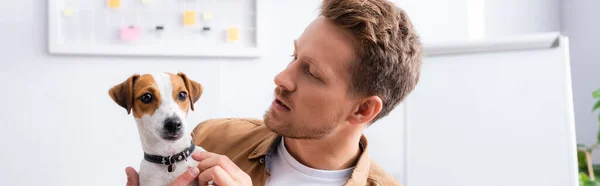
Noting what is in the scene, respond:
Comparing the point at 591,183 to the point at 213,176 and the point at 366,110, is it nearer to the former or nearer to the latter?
the point at 366,110

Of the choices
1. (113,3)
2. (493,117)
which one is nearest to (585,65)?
(493,117)

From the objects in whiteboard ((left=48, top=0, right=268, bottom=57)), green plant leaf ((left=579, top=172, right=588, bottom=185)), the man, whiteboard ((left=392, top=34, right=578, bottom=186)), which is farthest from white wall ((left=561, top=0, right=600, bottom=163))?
the man

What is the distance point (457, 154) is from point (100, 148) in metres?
1.37

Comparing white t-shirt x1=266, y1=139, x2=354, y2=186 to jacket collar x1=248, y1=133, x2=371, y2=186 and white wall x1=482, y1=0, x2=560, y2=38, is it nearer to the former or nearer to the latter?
jacket collar x1=248, y1=133, x2=371, y2=186

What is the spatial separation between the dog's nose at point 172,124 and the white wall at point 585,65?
7.09ft

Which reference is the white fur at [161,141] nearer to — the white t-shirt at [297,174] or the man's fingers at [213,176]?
the man's fingers at [213,176]

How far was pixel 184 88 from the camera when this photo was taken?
3.68 feet

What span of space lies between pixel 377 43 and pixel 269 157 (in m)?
0.36

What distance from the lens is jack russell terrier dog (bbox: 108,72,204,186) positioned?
1055 millimetres

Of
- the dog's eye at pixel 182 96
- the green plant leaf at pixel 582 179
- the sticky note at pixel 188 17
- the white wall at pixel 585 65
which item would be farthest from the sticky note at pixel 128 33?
the white wall at pixel 585 65

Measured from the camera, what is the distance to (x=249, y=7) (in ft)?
8.33

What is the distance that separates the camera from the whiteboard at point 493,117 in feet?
6.84

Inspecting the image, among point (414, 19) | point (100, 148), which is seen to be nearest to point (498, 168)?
point (414, 19)

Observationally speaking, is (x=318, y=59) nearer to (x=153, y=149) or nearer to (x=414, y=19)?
(x=153, y=149)
